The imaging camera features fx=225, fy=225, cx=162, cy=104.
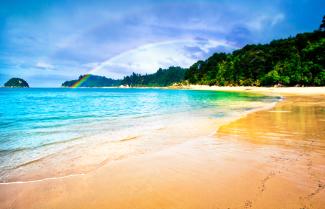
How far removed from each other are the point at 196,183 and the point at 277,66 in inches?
3478

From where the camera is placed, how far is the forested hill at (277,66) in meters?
65.1

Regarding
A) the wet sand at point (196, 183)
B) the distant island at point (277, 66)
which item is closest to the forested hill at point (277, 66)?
the distant island at point (277, 66)

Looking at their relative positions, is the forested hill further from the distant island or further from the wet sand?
the wet sand

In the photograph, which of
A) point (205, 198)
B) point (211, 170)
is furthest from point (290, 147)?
point (205, 198)

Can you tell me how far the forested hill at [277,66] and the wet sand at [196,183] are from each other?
223ft

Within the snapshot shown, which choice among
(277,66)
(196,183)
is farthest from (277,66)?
(196,183)

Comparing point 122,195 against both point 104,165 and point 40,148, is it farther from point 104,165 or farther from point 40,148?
point 40,148

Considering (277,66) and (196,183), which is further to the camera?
(277,66)

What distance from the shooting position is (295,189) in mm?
3811

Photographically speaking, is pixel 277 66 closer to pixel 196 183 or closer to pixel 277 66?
pixel 277 66

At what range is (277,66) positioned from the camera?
81.1 metres

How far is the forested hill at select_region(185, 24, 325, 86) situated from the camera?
214 ft

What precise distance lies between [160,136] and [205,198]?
5379mm

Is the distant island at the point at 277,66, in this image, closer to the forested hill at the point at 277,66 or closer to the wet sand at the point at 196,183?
the forested hill at the point at 277,66
